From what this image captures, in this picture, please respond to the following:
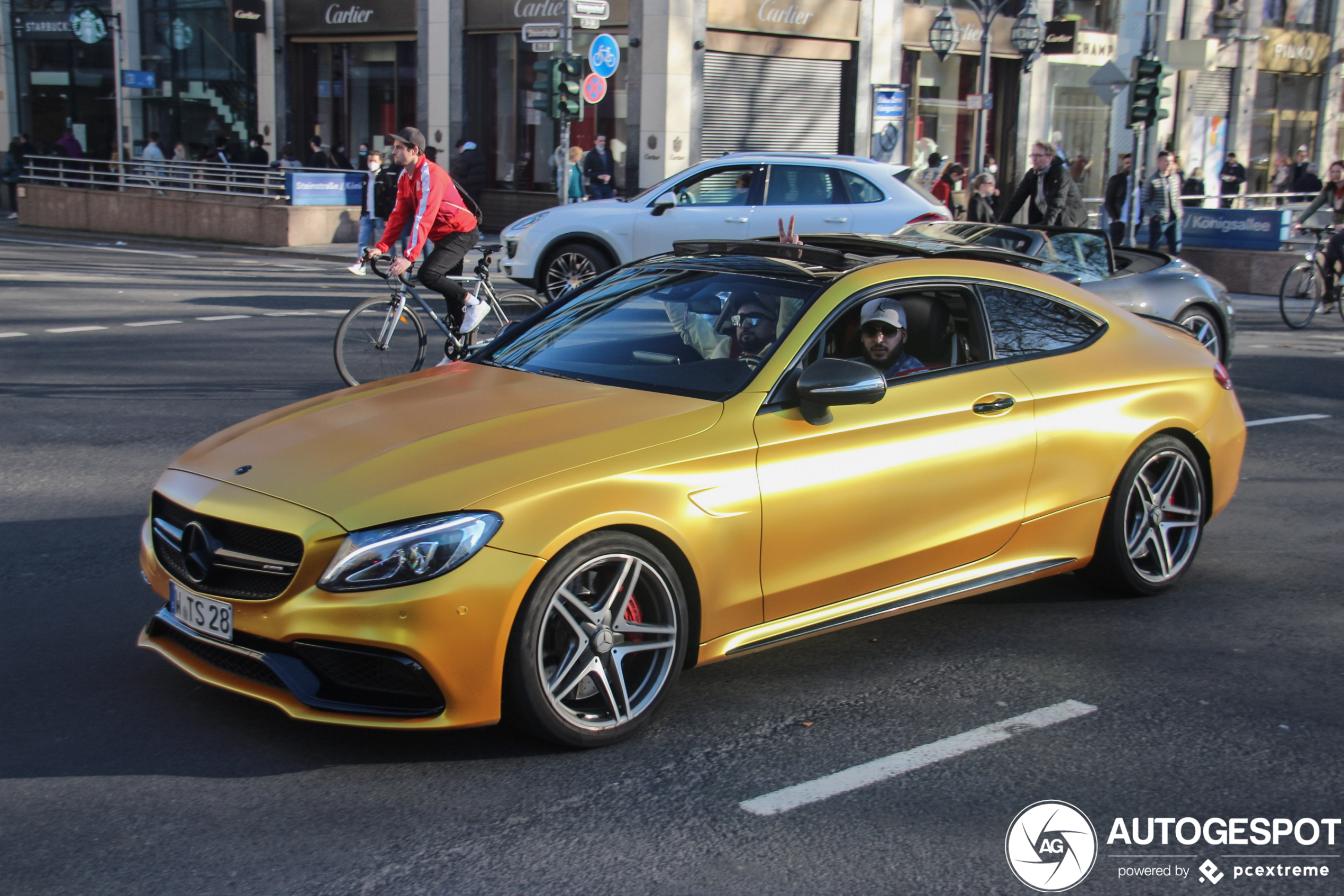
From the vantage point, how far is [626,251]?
15.3 m

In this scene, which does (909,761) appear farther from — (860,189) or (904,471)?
(860,189)

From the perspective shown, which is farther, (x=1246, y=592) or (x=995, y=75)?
(x=995, y=75)

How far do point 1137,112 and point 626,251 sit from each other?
34.4 feet

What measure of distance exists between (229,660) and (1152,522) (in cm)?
377

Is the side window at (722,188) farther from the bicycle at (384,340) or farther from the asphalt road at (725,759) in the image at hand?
the asphalt road at (725,759)

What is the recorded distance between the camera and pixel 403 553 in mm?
3883

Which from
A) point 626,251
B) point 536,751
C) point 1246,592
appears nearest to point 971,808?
point 536,751

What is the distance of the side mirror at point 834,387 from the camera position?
459 centimetres

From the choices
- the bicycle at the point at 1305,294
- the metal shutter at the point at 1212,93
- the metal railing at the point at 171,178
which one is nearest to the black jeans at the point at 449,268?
the bicycle at the point at 1305,294

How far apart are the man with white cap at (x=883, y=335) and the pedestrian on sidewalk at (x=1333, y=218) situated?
1394 cm

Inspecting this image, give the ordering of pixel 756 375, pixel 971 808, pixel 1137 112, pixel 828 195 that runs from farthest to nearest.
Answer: pixel 1137 112
pixel 828 195
pixel 756 375
pixel 971 808

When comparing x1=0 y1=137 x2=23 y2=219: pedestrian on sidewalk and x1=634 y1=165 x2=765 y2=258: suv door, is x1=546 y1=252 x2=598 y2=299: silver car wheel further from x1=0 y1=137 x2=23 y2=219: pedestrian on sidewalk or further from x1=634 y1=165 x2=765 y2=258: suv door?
x1=0 y1=137 x2=23 y2=219: pedestrian on sidewalk

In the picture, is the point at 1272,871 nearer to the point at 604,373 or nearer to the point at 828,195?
the point at 604,373

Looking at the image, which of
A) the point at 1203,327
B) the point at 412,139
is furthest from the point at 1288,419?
the point at 412,139
